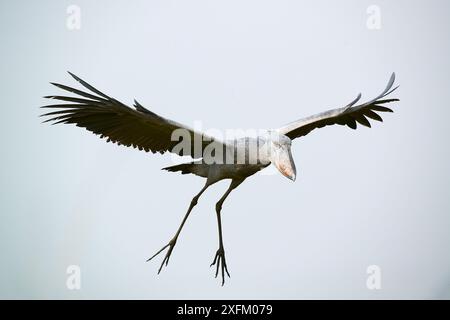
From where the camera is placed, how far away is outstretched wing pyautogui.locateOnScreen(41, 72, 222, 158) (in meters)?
8.71

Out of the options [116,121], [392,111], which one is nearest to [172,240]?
[116,121]

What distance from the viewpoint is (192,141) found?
31.8 feet

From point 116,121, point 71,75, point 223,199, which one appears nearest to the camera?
point 71,75

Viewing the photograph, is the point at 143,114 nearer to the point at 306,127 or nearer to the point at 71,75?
the point at 71,75

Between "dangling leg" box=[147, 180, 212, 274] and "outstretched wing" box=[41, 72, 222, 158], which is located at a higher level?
"outstretched wing" box=[41, 72, 222, 158]

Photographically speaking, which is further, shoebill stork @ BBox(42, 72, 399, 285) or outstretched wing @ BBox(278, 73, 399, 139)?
outstretched wing @ BBox(278, 73, 399, 139)

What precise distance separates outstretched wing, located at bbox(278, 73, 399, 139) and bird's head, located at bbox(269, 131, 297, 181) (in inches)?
34.1

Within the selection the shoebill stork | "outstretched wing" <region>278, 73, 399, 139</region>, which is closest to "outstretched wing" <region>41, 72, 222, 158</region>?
the shoebill stork

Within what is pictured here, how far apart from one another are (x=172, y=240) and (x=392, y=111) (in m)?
3.96

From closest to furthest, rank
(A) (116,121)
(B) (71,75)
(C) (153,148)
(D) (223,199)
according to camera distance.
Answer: (B) (71,75), (A) (116,121), (C) (153,148), (D) (223,199)

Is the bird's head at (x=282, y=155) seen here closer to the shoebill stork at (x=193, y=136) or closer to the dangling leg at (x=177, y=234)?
the shoebill stork at (x=193, y=136)

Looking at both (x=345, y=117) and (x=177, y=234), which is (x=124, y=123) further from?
(x=345, y=117)

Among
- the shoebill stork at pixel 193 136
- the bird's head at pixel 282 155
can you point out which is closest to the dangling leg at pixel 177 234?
the shoebill stork at pixel 193 136

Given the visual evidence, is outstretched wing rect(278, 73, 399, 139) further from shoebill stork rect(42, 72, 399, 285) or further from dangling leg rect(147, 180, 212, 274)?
dangling leg rect(147, 180, 212, 274)
